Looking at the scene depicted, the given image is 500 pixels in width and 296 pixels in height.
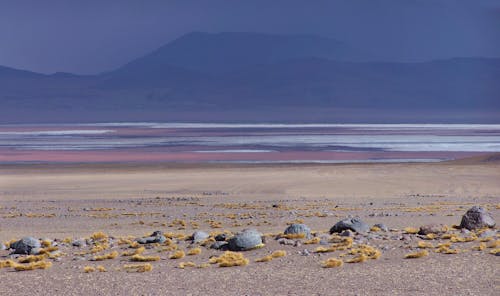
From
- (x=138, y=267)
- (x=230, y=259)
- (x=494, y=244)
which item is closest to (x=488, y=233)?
(x=494, y=244)

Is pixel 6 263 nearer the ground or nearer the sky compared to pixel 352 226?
nearer the ground

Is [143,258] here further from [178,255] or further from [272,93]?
[272,93]

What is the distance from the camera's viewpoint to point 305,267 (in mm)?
14078

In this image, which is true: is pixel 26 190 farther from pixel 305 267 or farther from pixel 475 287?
pixel 475 287

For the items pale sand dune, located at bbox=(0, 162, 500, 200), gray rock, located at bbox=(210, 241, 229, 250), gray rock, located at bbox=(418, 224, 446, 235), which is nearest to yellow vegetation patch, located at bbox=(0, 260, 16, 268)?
gray rock, located at bbox=(210, 241, 229, 250)

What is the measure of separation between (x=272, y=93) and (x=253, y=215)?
12633cm

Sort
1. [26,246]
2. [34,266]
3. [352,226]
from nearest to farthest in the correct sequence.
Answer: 1. [34,266]
2. [26,246]
3. [352,226]

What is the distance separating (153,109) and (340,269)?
122218mm

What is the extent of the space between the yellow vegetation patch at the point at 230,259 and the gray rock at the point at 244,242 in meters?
0.48

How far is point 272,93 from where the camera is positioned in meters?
150

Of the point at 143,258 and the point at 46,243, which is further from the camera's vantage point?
the point at 46,243

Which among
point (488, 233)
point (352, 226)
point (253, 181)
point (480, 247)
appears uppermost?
point (253, 181)

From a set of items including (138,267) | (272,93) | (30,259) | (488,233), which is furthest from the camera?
(272,93)

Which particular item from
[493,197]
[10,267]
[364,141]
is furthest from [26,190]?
[364,141]
